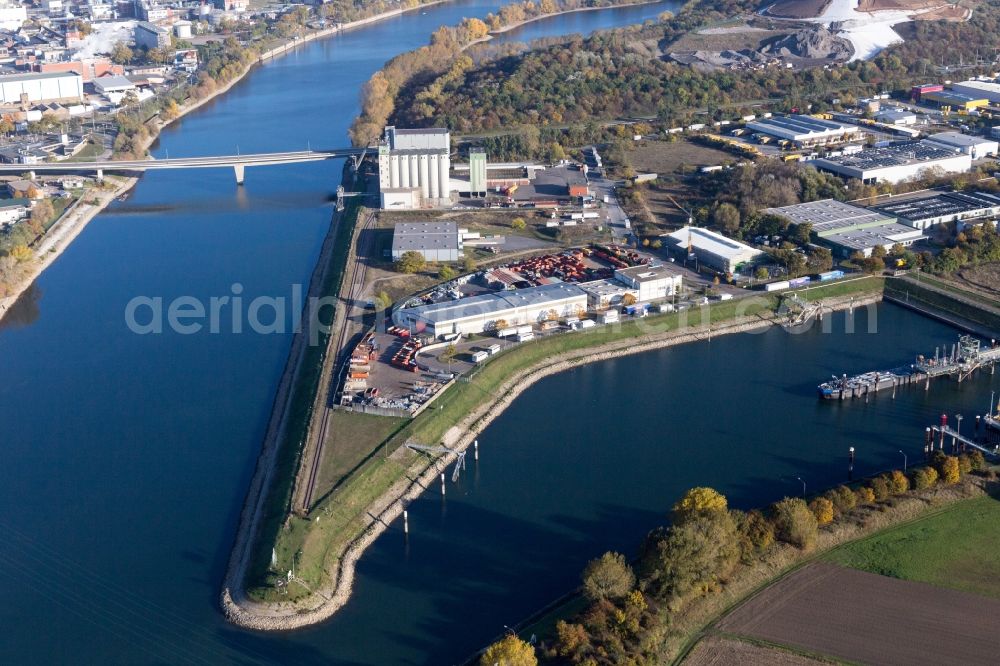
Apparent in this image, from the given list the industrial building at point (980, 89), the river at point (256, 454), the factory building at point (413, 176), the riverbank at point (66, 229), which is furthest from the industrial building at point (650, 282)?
the industrial building at point (980, 89)

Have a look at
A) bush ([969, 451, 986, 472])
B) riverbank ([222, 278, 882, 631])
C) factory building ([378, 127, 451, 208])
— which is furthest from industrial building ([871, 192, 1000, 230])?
factory building ([378, 127, 451, 208])

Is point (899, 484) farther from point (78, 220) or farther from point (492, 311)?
point (78, 220)

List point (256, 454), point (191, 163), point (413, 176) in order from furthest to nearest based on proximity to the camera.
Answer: point (191, 163) → point (413, 176) → point (256, 454)

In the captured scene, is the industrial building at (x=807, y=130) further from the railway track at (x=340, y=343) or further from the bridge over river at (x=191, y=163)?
the railway track at (x=340, y=343)

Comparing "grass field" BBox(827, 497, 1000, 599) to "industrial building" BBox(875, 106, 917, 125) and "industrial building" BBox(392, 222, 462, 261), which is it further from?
"industrial building" BBox(875, 106, 917, 125)

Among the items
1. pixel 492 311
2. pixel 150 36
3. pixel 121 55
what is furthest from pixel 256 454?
pixel 150 36

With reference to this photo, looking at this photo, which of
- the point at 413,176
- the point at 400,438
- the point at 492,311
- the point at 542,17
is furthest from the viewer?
the point at 542,17

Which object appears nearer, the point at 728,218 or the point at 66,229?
the point at 728,218
